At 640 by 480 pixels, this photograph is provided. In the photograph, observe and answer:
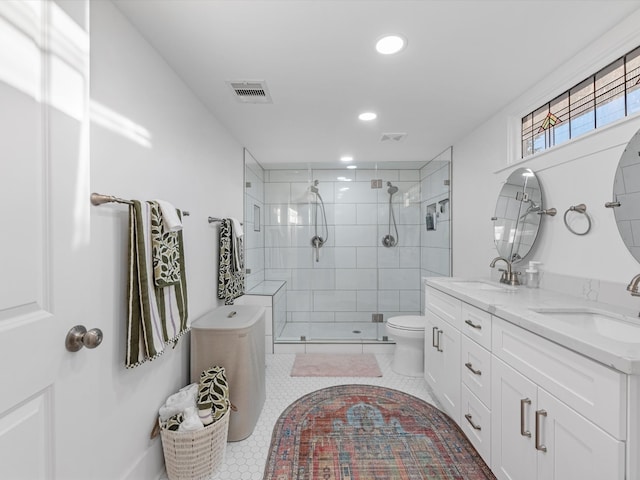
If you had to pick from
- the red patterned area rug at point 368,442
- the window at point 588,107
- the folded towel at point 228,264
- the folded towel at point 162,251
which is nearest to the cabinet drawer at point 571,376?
the red patterned area rug at point 368,442

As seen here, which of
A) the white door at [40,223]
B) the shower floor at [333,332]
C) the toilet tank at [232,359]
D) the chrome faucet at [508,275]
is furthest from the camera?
the shower floor at [333,332]

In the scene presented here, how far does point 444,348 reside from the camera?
212 centimetres

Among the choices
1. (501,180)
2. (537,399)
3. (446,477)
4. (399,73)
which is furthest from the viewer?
(501,180)

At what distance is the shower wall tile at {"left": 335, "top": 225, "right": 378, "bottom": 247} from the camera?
3.83 metres

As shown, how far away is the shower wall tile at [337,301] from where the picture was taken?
12.7ft

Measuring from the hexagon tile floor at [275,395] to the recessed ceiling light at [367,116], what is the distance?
225 centimetres

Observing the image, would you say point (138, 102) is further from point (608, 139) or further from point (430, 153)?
point (430, 153)

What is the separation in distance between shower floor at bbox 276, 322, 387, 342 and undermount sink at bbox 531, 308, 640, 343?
7.45ft

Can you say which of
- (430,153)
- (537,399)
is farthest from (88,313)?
(430,153)

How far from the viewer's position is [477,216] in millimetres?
2703

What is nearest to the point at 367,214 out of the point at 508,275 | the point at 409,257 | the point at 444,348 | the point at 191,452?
the point at 409,257

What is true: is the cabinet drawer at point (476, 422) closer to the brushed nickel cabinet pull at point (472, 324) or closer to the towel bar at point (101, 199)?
the brushed nickel cabinet pull at point (472, 324)

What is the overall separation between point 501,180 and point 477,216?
0.43 metres

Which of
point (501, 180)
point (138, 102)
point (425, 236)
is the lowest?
point (425, 236)
